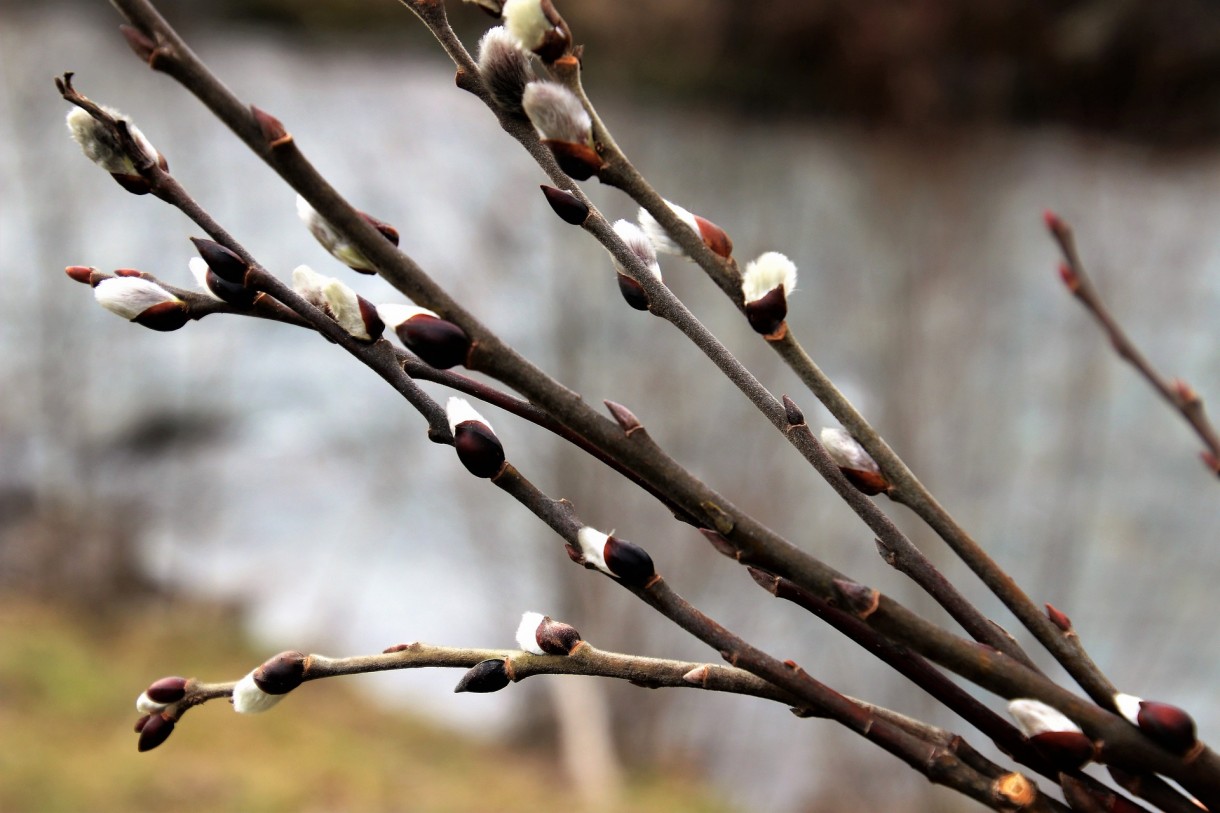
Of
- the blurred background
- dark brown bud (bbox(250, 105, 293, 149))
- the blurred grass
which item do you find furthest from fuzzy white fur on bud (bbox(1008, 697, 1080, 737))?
the blurred grass

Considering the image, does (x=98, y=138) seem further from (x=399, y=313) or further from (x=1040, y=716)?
(x=1040, y=716)

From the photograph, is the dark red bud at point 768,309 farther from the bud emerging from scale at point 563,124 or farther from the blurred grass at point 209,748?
the blurred grass at point 209,748

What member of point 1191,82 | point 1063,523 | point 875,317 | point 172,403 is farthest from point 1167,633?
point 172,403

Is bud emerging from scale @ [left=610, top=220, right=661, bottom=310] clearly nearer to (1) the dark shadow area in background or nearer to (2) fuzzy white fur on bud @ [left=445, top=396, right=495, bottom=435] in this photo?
(2) fuzzy white fur on bud @ [left=445, top=396, right=495, bottom=435]

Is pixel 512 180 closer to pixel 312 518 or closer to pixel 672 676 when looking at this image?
pixel 312 518

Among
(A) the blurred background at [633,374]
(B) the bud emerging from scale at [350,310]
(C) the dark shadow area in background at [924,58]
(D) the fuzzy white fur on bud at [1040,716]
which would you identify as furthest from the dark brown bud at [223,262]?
(C) the dark shadow area in background at [924,58]

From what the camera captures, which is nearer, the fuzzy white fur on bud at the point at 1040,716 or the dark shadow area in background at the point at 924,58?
the fuzzy white fur on bud at the point at 1040,716

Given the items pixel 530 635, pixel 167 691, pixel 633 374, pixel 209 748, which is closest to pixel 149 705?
pixel 167 691
